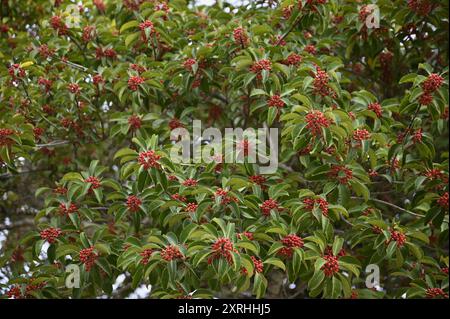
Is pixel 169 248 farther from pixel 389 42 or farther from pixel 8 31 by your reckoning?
pixel 8 31

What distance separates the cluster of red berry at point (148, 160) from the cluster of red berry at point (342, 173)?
2.81ft

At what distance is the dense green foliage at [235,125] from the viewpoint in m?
2.81

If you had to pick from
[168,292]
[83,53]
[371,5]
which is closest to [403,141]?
[371,5]

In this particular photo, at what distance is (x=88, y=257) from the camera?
2932 mm

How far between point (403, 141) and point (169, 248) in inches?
51.3

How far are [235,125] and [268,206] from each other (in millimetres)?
1234

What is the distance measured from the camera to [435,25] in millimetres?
3615

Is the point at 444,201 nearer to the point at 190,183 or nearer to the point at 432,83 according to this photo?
the point at 432,83

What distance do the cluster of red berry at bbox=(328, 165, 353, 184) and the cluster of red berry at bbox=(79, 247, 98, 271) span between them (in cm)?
122

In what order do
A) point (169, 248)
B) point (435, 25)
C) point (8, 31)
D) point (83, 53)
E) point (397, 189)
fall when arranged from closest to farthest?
point (169, 248), point (397, 189), point (435, 25), point (83, 53), point (8, 31)

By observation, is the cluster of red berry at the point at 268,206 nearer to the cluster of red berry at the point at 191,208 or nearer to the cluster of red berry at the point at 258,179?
the cluster of red berry at the point at 258,179

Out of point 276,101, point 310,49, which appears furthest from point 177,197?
point 310,49

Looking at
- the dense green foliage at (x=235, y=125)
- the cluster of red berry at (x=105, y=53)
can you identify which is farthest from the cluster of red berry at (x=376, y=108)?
the cluster of red berry at (x=105, y=53)

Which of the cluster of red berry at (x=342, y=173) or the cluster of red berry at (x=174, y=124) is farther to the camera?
the cluster of red berry at (x=174, y=124)
